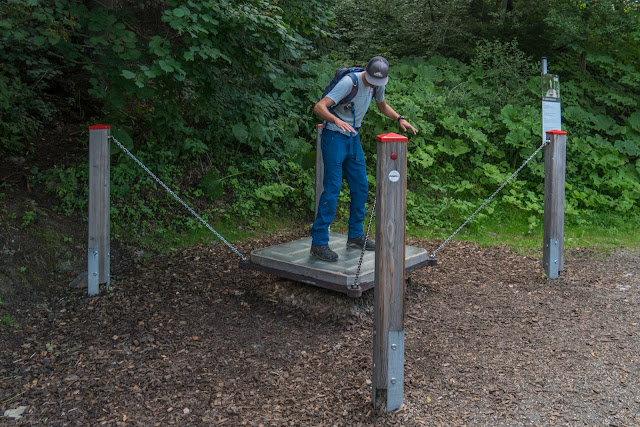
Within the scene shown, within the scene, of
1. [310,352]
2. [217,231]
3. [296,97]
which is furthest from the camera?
[296,97]

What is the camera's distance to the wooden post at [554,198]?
546 centimetres

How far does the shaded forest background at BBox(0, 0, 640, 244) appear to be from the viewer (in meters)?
5.27

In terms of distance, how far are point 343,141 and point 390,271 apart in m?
1.76

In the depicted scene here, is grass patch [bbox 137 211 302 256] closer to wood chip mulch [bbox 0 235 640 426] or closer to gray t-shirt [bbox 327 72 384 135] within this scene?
wood chip mulch [bbox 0 235 640 426]

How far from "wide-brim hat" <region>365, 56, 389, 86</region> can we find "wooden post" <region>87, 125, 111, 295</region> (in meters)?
2.29

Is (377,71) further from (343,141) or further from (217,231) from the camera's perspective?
(217,231)

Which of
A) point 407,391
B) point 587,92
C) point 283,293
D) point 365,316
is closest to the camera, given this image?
point 407,391

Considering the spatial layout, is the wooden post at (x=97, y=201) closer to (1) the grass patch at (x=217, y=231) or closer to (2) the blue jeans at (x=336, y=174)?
(1) the grass patch at (x=217, y=231)

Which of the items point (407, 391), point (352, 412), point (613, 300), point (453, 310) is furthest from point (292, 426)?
point (613, 300)

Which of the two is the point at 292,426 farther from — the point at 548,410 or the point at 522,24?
the point at 522,24

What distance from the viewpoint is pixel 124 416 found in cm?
331

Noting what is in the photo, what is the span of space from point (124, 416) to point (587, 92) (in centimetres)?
901

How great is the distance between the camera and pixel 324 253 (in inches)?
191

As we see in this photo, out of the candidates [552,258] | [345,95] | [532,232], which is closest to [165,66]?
[345,95]
